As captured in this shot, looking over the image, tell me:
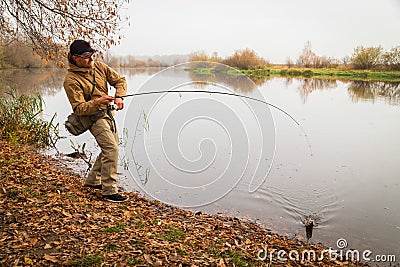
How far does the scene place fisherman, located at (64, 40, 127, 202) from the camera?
4277 mm

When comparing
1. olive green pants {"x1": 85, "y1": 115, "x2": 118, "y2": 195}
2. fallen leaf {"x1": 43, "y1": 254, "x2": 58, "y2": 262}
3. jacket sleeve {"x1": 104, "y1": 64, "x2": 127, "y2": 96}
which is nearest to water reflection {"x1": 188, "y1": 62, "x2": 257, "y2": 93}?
jacket sleeve {"x1": 104, "y1": 64, "x2": 127, "y2": 96}

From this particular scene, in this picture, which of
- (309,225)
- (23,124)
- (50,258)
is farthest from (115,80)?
(23,124)

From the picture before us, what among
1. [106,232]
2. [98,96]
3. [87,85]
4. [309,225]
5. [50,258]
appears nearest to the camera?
[50,258]

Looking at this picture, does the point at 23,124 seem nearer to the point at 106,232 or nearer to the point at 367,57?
the point at 106,232

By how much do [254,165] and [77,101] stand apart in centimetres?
487

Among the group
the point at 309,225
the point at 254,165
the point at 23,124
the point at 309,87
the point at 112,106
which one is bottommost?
the point at 309,225

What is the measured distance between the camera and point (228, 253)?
12.0 ft

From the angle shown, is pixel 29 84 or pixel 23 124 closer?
pixel 23 124

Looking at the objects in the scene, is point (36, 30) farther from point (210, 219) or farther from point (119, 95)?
point (210, 219)

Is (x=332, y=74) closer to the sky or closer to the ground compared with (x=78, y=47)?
closer to the sky

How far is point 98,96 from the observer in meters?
4.57

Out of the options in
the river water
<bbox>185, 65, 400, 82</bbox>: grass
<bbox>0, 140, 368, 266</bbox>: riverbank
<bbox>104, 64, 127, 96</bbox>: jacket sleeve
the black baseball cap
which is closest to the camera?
<bbox>0, 140, 368, 266</bbox>: riverbank

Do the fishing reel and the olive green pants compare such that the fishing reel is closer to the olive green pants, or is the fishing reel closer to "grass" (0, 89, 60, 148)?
the olive green pants

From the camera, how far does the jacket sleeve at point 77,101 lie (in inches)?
167
